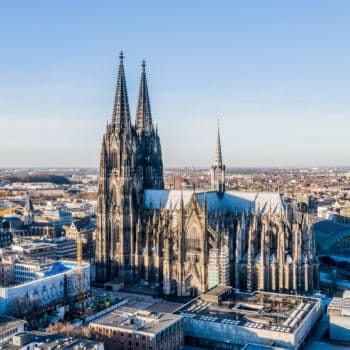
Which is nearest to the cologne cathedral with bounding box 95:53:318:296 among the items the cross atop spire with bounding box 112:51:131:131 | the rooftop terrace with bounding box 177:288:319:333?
the cross atop spire with bounding box 112:51:131:131

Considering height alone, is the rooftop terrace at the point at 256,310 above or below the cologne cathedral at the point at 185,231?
below

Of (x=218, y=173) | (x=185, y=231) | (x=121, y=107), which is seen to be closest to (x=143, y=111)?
(x=121, y=107)

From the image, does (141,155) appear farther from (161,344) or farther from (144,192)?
(161,344)

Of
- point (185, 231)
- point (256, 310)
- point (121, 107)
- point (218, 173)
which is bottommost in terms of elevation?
point (256, 310)

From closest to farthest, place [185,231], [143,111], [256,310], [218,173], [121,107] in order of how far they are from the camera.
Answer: [256,310] → [185,231] → [121,107] → [218,173] → [143,111]

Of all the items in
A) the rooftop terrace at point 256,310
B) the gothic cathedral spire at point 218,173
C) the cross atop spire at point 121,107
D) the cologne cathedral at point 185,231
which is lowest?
the rooftop terrace at point 256,310

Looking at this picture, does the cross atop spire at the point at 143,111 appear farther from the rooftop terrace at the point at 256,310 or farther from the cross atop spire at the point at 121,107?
the rooftop terrace at the point at 256,310

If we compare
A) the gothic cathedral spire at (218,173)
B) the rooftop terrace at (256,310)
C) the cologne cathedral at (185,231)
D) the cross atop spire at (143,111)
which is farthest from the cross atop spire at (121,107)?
the rooftop terrace at (256,310)

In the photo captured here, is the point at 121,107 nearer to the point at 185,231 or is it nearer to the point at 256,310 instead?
the point at 185,231
